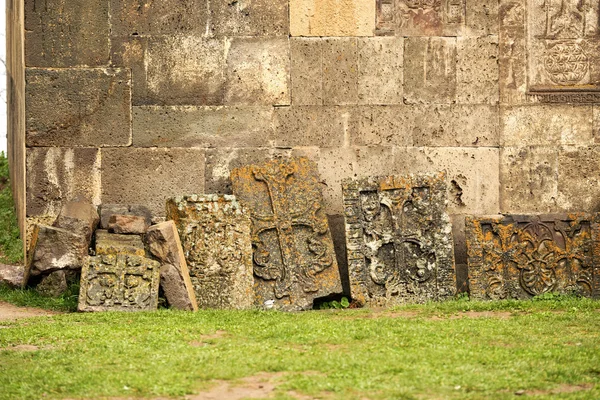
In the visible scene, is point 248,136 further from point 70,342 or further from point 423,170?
point 70,342

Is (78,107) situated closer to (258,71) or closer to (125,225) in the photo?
(125,225)

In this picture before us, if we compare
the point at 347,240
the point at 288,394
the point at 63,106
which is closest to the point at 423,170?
the point at 347,240

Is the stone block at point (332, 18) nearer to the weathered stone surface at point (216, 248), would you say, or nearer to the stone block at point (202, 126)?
the stone block at point (202, 126)

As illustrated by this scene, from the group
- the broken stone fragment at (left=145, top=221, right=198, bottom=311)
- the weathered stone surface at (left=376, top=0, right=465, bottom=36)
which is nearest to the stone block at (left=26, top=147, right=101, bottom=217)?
the broken stone fragment at (left=145, top=221, right=198, bottom=311)

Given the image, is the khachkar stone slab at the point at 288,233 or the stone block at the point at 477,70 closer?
the khachkar stone slab at the point at 288,233

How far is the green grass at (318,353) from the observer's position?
5621 mm

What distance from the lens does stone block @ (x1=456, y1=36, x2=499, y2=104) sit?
33.5 feet

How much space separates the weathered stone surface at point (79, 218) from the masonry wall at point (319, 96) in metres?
0.41

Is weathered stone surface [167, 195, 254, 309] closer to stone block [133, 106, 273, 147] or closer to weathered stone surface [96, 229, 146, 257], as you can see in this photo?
weathered stone surface [96, 229, 146, 257]

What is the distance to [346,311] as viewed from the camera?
885 cm

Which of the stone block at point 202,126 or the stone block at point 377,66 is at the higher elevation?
the stone block at point 377,66

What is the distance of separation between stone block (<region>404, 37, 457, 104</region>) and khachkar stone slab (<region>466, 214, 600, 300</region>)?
1.43 m

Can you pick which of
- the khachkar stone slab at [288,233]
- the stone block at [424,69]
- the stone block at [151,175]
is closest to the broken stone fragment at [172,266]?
the khachkar stone slab at [288,233]

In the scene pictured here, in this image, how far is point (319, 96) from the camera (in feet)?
33.1
